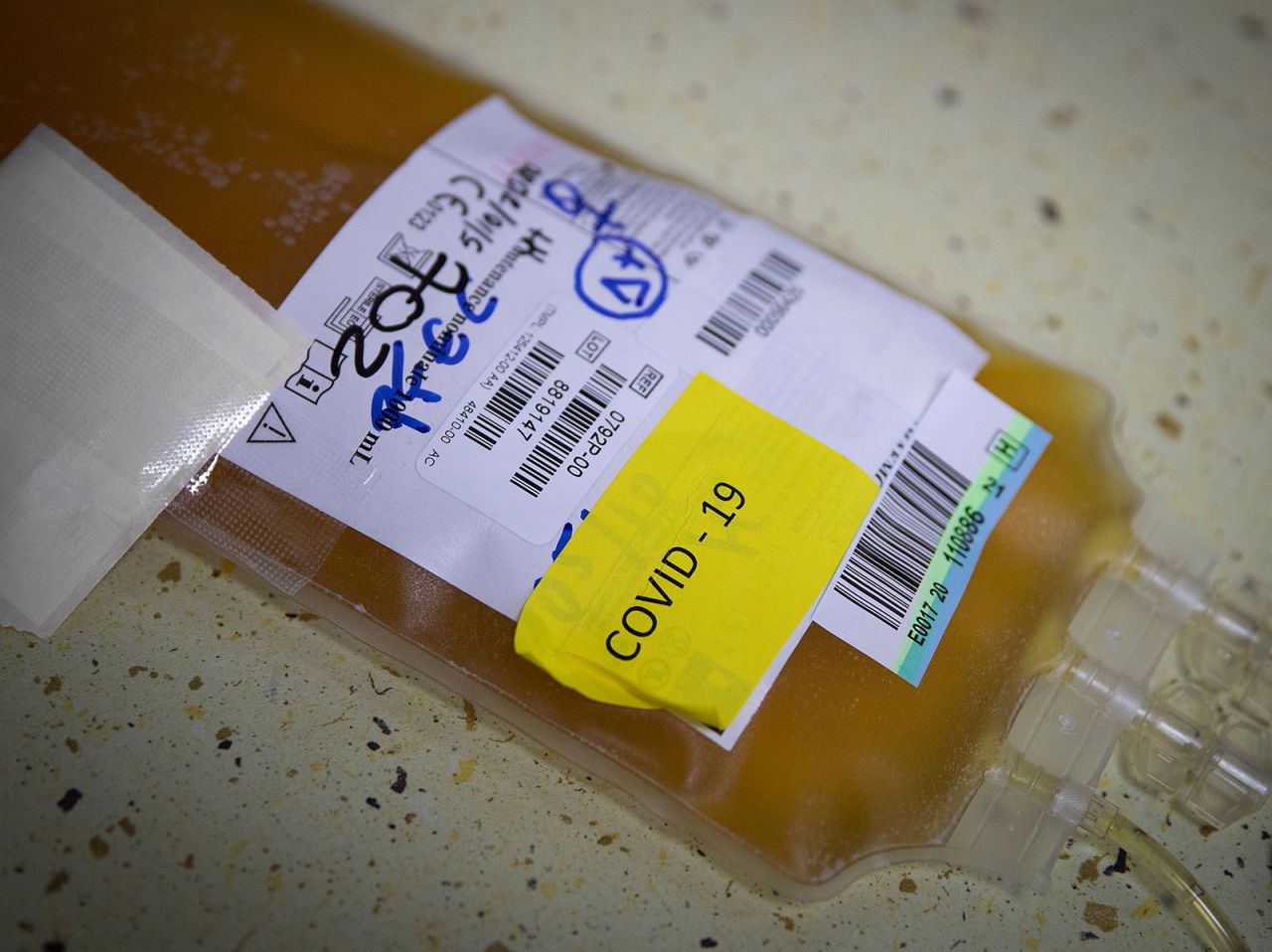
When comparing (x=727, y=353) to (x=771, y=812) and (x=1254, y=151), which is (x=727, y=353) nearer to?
(x=771, y=812)

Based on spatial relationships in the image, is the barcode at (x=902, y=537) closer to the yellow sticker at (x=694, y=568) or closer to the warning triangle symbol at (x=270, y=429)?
the yellow sticker at (x=694, y=568)

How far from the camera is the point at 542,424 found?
1.53ft

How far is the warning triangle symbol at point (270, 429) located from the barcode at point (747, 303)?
0.66 feet

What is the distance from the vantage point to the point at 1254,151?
78 centimetres

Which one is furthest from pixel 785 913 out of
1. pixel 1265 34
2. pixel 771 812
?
pixel 1265 34

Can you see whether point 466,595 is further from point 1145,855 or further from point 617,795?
point 1145,855

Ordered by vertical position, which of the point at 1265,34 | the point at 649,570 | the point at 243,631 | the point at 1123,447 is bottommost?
the point at 243,631

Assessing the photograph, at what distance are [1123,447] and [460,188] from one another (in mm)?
455

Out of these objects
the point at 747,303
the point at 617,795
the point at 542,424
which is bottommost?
the point at 617,795

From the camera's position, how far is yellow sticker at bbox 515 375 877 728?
1.47ft

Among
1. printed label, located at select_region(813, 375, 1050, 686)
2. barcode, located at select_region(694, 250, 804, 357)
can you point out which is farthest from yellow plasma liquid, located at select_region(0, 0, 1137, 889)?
barcode, located at select_region(694, 250, 804, 357)

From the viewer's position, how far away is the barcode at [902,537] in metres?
0.48

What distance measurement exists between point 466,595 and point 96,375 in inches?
7.7

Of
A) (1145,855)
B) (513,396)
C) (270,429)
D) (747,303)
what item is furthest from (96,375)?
(1145,855)
